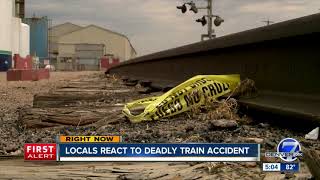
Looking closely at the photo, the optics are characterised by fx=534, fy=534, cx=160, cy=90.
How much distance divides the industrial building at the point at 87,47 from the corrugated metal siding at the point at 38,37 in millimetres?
6143

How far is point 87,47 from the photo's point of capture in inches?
4210

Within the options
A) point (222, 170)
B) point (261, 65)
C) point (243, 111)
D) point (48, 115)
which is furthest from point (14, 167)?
point (261, 65)

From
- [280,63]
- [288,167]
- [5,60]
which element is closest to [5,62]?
[5,60]

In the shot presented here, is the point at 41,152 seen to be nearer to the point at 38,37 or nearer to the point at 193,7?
the point at 193,7

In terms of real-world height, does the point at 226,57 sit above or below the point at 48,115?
above

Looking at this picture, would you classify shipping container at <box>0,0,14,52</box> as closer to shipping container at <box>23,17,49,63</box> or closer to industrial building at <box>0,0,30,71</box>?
industrial building at <box>0,0,30,71</box>

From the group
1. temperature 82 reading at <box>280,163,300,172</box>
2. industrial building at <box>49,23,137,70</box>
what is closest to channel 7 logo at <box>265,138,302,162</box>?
temperature 82 reading at <box>280,163,300,172</box>

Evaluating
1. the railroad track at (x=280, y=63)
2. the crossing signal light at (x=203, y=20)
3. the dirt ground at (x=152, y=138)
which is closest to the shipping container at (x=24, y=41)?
the crossing signal light at (x=203, y=20)

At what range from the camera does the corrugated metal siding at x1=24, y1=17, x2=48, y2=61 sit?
8738 cm

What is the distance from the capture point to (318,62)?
156 inches

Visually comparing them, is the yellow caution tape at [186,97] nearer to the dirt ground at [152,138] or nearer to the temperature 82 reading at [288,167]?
the dirt ground at [152,138]

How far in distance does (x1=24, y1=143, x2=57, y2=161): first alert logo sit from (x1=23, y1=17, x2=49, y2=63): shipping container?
8549 cm

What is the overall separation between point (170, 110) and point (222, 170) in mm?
2323

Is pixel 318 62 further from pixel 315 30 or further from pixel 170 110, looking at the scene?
pixel 170 110
